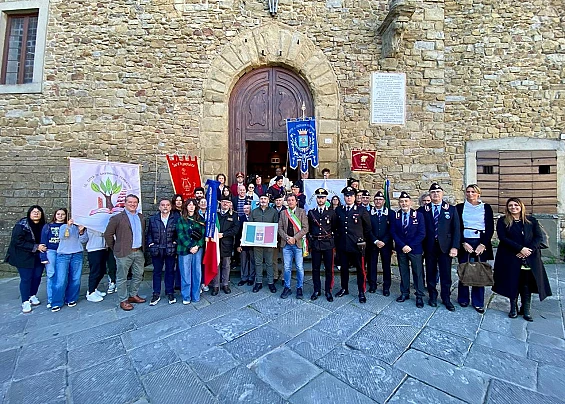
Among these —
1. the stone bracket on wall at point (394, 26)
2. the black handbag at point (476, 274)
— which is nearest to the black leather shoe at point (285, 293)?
the black handbag at point (476, 274)

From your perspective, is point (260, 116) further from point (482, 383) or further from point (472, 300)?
point (482, 383)

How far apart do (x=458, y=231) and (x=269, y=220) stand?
2873mm

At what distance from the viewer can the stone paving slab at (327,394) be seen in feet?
7.00

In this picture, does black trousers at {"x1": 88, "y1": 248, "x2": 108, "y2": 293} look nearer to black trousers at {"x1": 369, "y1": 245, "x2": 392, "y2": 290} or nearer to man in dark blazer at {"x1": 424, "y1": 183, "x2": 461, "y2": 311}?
black trousers at {"x1": 369, "y1": 245, "x2": 392, "y2": 290}

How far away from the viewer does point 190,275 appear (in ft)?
13.6

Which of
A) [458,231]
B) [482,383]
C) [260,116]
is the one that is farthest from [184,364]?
[260,116]

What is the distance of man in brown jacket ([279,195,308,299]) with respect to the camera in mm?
4281

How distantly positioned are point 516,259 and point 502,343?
1288 mm

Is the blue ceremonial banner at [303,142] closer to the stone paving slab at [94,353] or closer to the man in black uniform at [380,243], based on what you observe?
the man in black uniform at [380,243]

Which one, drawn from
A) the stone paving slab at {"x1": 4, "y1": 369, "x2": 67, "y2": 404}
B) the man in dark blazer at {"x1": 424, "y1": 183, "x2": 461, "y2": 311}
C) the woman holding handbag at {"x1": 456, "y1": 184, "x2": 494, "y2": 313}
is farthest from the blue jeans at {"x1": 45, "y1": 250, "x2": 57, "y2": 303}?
the woman holding handbag at {"x1": 456, "y1": 184, "x2": 494, "y2": 313}

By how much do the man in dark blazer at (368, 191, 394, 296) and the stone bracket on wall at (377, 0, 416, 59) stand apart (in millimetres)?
4012

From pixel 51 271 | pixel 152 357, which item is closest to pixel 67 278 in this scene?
pixel 51 271

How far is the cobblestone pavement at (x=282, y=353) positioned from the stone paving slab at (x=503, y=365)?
0.04 feet

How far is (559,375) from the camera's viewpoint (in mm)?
2480
